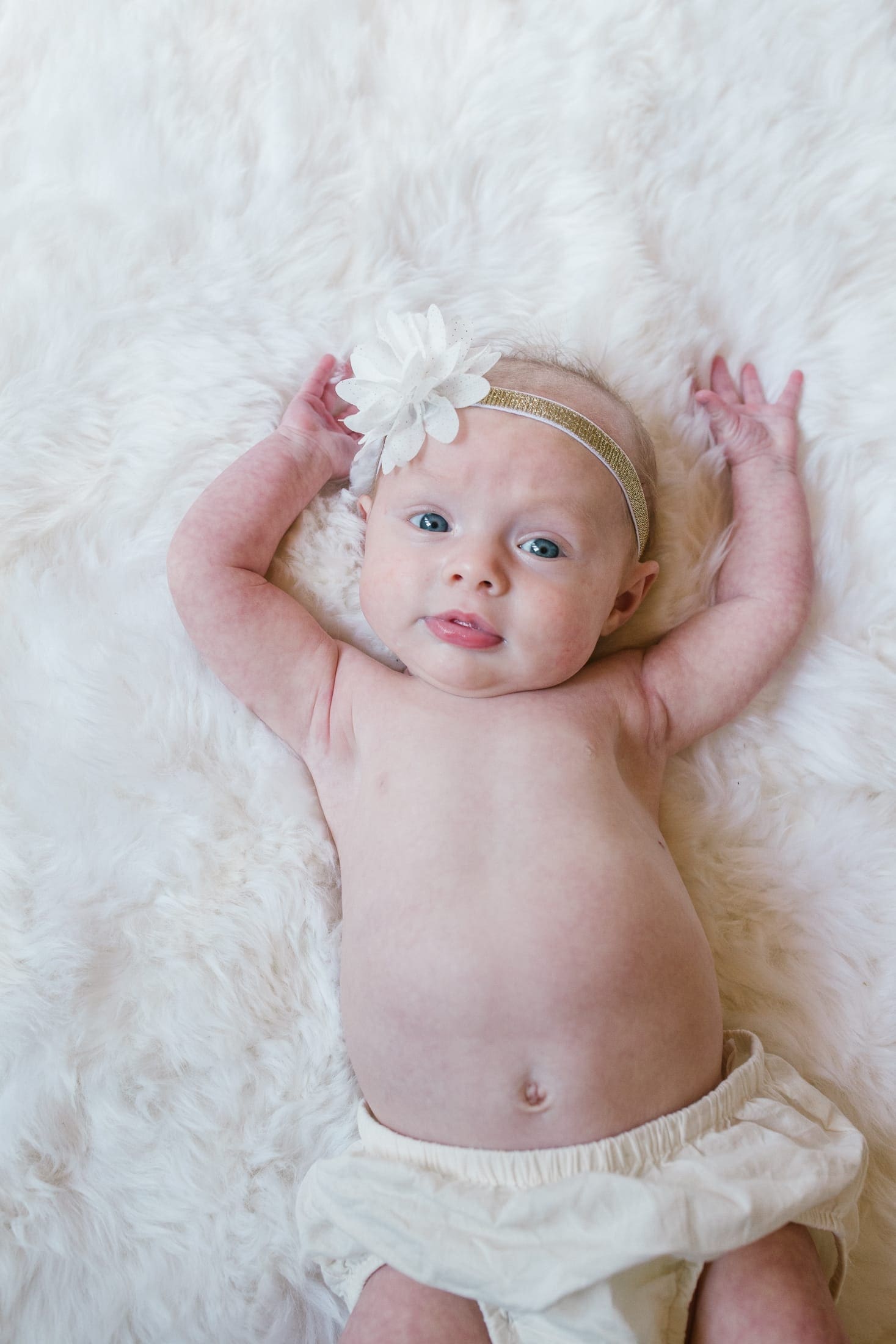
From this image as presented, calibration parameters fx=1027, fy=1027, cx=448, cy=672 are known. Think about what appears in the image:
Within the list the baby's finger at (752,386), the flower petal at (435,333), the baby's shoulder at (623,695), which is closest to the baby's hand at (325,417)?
the flower petal at (435,333)

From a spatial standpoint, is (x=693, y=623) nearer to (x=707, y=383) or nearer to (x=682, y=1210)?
(x=707, y=383)

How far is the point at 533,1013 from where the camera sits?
1.30 meters

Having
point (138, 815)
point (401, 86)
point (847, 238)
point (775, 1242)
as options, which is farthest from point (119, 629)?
point (847, 238)

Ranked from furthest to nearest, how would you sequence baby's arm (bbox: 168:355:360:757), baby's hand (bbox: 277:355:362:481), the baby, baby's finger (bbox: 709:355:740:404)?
baby's finger (bbox: 709:355:740:404), baby's hand (bbox: 277:355:362:481), baby's arm (bbox: 168:355:360:757), the baby

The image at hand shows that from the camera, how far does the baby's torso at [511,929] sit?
1.29 metres

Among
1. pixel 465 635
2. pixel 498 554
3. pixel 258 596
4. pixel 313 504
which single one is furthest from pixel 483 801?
pixel 313 504

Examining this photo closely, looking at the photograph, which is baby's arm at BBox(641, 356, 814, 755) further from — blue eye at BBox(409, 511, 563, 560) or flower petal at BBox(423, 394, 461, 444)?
flower petal at BBox(423, 394, 461, 444)

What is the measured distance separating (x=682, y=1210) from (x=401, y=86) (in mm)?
1731

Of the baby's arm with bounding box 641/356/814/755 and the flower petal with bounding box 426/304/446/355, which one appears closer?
the flower petal with bounding box 426/304/446/355

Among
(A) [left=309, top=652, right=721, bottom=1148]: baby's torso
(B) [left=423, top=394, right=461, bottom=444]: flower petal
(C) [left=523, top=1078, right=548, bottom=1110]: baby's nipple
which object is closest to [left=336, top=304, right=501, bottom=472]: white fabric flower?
(B) [left=423, top=394, right=461, bottom=444]: flower petal

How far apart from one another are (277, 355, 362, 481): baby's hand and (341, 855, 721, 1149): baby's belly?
69cm

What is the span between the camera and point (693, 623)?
162cm

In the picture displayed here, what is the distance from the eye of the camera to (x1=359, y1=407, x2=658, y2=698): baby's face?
55.0 inches

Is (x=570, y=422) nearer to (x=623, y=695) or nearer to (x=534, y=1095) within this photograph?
(x=623, y=695)
